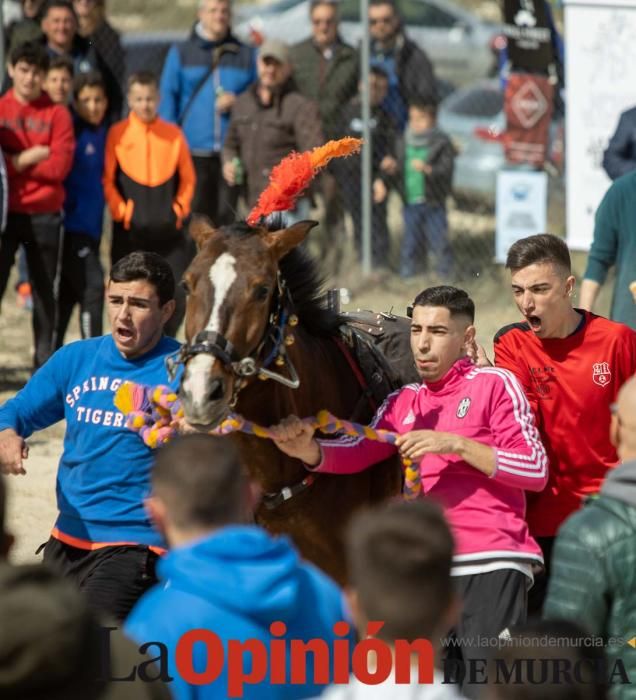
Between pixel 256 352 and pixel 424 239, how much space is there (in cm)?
921

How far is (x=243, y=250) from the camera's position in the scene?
16.9 feet

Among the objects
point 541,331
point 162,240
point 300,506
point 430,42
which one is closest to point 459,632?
point 300,506

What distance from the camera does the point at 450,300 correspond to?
5285mm

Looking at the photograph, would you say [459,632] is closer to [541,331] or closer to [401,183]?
[541,331]

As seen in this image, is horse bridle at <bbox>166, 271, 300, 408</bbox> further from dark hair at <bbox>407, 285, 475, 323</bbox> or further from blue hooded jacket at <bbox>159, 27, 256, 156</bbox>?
blue hooded jacket at <bbox>159, 27, 256, 156</bbox>

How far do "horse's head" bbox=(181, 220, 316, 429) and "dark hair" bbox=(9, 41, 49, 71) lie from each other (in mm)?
5974

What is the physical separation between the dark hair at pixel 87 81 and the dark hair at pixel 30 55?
49 cm

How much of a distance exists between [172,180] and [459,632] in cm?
693

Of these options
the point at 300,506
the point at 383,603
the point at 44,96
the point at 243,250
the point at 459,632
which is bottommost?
the point at 459,632

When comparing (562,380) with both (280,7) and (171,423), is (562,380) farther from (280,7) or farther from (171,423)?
(280,7)

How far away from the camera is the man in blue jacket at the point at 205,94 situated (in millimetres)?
12523

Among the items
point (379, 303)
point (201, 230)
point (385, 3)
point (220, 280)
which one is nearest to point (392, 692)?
point (220, 280)

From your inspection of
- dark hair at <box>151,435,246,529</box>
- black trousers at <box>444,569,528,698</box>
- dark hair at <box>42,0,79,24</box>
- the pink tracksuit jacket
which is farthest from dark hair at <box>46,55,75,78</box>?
dark hair at <box>151,435,246,529</box>

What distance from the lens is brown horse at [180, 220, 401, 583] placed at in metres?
4.86
